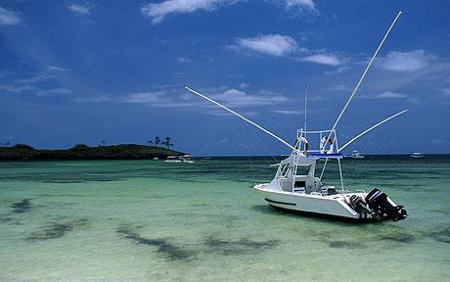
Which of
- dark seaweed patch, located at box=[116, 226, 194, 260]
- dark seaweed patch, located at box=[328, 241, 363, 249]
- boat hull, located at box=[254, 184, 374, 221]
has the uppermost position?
boat hull, located at box=[254, 184, 374, 221]

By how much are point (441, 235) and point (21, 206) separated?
72.1 feet

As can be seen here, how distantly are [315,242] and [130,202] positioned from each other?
50.6 ft

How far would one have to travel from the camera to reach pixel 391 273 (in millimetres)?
11266

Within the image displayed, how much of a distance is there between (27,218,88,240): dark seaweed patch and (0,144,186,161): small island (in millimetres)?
165865

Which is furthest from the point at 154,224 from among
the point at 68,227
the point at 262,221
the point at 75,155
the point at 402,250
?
the point at 75,155

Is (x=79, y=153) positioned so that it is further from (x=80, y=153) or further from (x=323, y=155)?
(x=323, y=155)

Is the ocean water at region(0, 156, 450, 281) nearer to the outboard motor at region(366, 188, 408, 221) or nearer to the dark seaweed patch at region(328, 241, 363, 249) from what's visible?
the dark seaweed patch at region(328, 241, 363, 249)

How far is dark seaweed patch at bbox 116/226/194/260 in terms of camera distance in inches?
517

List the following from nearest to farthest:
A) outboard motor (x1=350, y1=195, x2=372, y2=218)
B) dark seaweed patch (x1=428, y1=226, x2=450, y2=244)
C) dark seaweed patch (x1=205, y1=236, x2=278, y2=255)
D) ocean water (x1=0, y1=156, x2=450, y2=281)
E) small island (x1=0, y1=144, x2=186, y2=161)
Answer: ocean water (x1=0, y1=156, x2=450, y2=281) → dark seaweed patch (x1=205, y1=236, x2=278, y2=255) → dark seaweed patch (x1=428, y1=226, x2=450, y2=244) → outboard motor (x1=350, y1=195, x2=372, y2=218) → small island (x1=0, y1=144, x2=186, y2=161)

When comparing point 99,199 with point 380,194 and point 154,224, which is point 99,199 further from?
point 380,194

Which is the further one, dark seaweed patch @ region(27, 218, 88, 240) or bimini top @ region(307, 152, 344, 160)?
bimini top @ region(307, 152, 344, 160)

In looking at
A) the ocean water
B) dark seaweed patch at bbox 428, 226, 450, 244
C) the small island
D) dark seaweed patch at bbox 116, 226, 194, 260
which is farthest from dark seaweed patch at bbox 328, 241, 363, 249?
the small island

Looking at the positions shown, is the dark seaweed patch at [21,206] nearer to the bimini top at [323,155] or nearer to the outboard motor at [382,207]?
the bimini top at [323,155]

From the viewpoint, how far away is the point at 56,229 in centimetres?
1783
